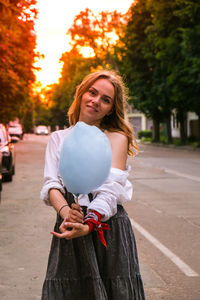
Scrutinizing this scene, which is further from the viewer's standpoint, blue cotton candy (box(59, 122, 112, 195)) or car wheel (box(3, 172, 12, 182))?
car wheel (box(3, 172, 12, 182))

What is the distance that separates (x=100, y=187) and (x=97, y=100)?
0.48 m

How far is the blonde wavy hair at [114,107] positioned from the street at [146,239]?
2178mm

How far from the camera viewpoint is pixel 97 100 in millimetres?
2791

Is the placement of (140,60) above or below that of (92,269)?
above

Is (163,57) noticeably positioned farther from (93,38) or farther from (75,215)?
(75,215)

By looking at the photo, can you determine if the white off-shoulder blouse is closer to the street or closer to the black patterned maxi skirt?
the black patterned maxi skirt

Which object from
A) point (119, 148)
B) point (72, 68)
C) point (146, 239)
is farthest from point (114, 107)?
point (72, 68)

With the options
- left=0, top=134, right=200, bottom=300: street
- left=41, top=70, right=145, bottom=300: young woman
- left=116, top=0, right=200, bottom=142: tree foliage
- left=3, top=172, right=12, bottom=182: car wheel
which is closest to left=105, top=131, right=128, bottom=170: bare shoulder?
left=41, top=70, right=145, bottom=300: young woman

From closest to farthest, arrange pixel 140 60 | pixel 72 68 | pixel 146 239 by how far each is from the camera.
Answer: pixel 146 239 < pixel 140 60 < pixel 72 68

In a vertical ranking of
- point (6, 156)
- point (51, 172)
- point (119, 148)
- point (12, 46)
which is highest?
point (12, 46)

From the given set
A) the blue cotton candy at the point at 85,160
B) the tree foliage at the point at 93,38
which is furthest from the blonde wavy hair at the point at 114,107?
the tree foliage at the point at 93,38

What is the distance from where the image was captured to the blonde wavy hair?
2854 mm

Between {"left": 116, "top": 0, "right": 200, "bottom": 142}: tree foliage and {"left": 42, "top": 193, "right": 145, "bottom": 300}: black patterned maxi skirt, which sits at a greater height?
{"left": 116, "top": 0, "right": 200, "bottom": 142}: tree foliage

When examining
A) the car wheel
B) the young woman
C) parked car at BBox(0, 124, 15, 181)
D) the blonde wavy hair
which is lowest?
the car wheel
